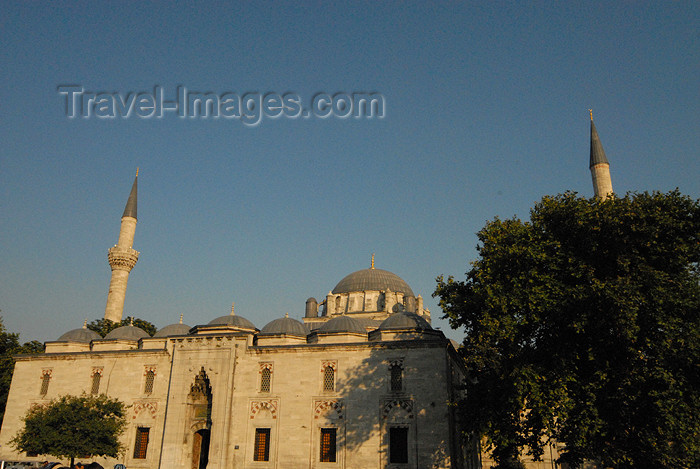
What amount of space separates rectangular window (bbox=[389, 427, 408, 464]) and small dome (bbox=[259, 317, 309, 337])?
8.58 metres

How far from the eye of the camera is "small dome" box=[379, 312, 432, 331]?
86.6ft

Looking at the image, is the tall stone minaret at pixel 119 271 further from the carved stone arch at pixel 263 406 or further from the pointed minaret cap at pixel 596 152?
the pointed minaret cap at pixel 596 152

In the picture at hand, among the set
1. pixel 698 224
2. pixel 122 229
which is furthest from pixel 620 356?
pixel 122 229

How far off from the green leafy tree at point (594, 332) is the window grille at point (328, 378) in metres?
7.12

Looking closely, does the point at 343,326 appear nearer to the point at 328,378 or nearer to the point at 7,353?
the point at 328,378

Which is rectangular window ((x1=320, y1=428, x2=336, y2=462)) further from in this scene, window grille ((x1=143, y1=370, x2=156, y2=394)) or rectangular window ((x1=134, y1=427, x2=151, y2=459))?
window grille ((x1=143, y1=370, x2=156, y2=394))

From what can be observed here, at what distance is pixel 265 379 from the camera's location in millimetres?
25594

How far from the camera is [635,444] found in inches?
667

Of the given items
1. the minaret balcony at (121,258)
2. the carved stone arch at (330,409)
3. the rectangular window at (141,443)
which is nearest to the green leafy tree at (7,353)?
the minaret balcony at (121,258)

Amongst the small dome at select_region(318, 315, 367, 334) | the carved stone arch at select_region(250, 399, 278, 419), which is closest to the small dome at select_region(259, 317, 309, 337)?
the small dome at select_region(318, 315, 367, 334)

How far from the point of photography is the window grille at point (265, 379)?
2542 centimetres

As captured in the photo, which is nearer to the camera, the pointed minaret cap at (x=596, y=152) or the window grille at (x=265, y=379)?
the window grille at (x=265, y=379)

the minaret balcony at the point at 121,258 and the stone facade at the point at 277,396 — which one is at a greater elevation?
the minaret balcony at the point at 121,258

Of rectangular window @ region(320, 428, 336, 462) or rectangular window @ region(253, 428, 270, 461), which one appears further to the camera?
rectangular window @ region(253, 428, 270, 461)
